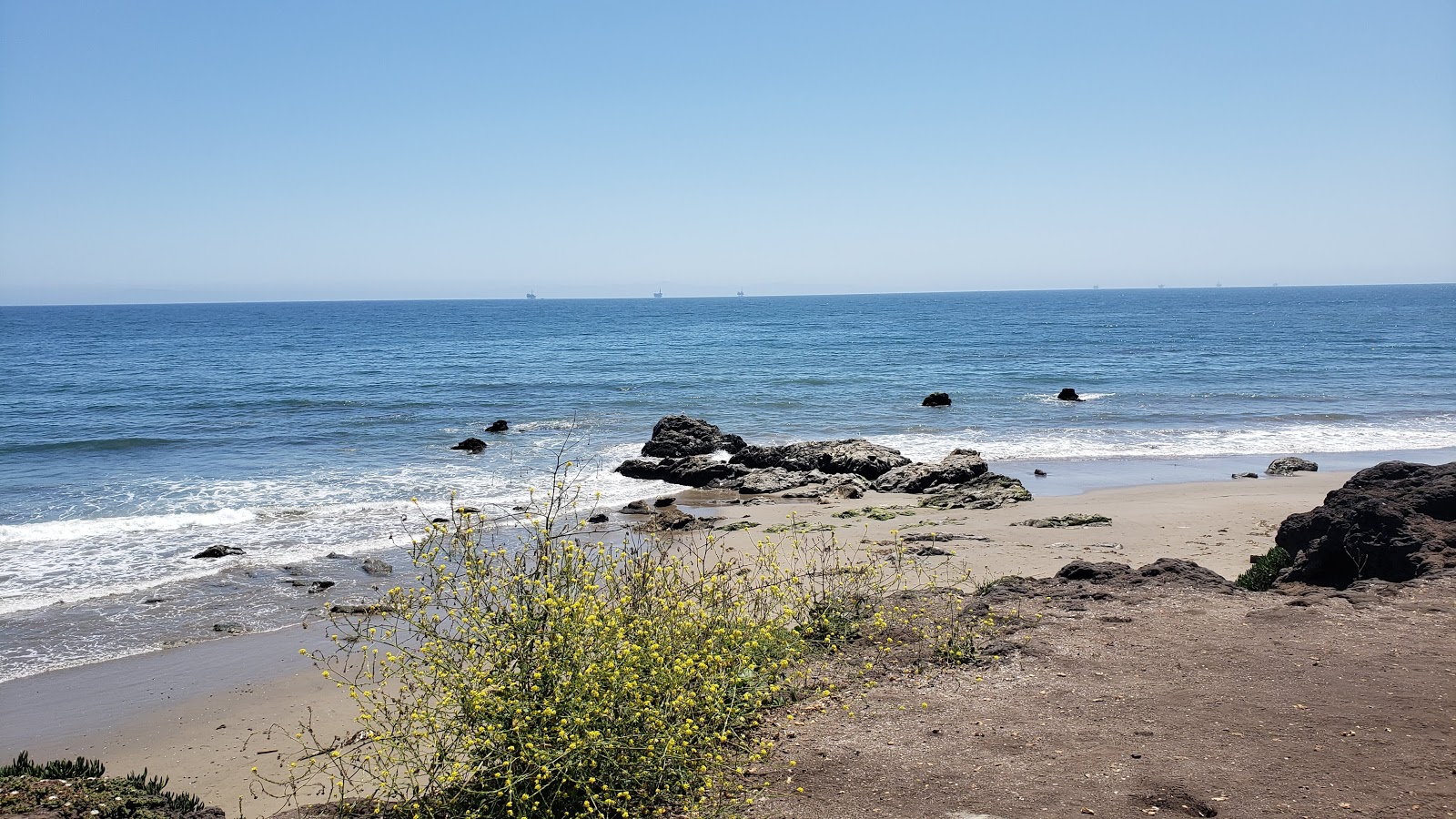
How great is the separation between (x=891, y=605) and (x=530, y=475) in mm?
14352

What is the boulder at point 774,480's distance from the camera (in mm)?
19906

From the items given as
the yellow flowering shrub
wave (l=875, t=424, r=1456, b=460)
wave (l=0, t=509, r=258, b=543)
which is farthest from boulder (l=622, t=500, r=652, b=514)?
the yellow flowering shrub

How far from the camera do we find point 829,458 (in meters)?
21.4

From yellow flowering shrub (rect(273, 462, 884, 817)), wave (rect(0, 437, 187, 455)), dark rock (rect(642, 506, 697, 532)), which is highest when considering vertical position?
yellow flowering shrub (rect(273, 462, 884, 817))

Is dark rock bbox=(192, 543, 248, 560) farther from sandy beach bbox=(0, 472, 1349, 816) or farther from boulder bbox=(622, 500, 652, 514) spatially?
boulder bbox=(622, 500, 652, 514)

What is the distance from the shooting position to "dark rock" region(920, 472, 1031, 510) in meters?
17.2

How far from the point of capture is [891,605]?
9133 millimetres

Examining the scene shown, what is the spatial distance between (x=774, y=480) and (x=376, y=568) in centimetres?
906

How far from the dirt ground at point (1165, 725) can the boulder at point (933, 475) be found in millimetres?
10936

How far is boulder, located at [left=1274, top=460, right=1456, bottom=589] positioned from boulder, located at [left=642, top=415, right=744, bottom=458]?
1475cm

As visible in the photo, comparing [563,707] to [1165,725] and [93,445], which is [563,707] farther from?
[93,445]

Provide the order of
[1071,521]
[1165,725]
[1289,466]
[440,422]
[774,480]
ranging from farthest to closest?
[440,422], [1289,466], [774,480], [1071,521], [1165,725]

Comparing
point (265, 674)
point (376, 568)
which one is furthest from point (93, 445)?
point (265, 674)

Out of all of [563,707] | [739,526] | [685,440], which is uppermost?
[563,707]
